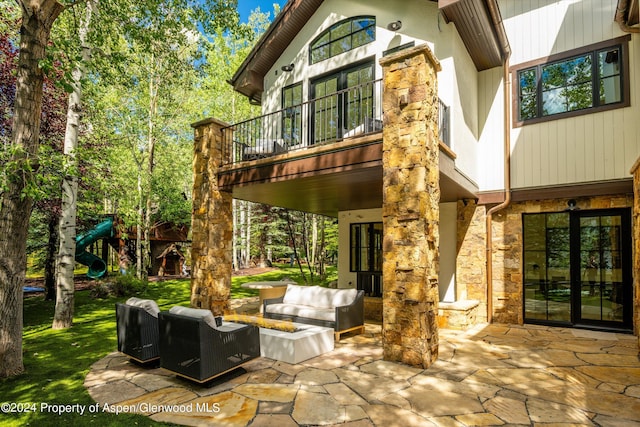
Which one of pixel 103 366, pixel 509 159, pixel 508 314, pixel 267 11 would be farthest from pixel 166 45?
pixel 267 11

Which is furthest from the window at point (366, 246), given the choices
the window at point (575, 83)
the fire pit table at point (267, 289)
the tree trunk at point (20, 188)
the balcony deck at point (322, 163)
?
the tree trunk at point (20, 188)

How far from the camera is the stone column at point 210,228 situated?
7398 millimetres

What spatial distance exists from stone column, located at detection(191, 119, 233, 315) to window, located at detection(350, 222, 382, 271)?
12.8ft

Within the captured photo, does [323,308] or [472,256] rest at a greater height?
[472,256]

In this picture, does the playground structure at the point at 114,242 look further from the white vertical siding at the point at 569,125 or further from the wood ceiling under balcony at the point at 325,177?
the white vertical siding at the point at 569,125

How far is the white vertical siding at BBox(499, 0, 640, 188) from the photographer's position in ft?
22.2

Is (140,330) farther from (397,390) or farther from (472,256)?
(472,256)

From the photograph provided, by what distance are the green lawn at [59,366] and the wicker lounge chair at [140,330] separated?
2.00 ft

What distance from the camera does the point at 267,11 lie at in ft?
66.7

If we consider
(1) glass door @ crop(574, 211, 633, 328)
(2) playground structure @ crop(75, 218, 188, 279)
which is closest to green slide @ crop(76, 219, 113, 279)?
(2) playground structure @ crop(75, 218, 188, 279)

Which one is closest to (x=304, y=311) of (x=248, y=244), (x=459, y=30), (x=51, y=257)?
(x=459, y=30)

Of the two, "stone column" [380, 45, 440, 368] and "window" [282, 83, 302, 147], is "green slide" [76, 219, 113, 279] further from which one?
"stone column" [380, 45, 440, 368]

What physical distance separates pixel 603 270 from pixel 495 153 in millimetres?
3130

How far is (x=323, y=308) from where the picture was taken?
23.0 ft
